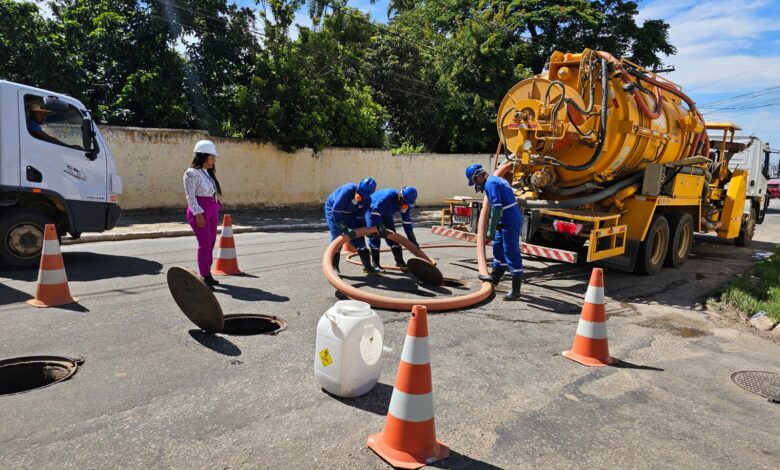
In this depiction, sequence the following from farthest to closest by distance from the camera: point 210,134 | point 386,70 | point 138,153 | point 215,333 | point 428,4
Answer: point 428,4 < point 386,70 < point 210,134 < point 138,153 < point 215,333

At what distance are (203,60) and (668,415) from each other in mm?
15267

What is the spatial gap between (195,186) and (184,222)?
7.14m

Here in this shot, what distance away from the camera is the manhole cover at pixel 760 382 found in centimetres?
391

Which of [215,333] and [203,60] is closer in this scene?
[215,333]

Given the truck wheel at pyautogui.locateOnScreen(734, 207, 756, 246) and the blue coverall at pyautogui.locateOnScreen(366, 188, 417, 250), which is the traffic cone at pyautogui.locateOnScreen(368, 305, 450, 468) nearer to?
the blue coverall at pyautogui.locateOnScreen(366, 188, 417, 250)

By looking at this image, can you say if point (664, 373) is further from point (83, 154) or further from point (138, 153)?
point (138, 153)

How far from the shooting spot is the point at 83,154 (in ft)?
24.3

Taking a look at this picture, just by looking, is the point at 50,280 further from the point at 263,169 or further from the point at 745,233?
the point at 745,233

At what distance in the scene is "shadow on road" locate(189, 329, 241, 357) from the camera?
4121 mm

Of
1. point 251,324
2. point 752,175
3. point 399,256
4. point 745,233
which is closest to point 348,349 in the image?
point 251,324

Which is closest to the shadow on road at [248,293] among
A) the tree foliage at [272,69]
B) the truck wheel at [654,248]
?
the truck wheel at [654,248]


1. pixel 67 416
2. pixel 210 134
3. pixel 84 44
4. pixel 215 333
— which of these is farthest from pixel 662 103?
pixel 84 44

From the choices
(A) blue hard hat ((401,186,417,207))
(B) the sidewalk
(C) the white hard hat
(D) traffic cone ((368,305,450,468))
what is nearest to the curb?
(B) the sidewalk

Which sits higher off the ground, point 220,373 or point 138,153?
point 138,153
